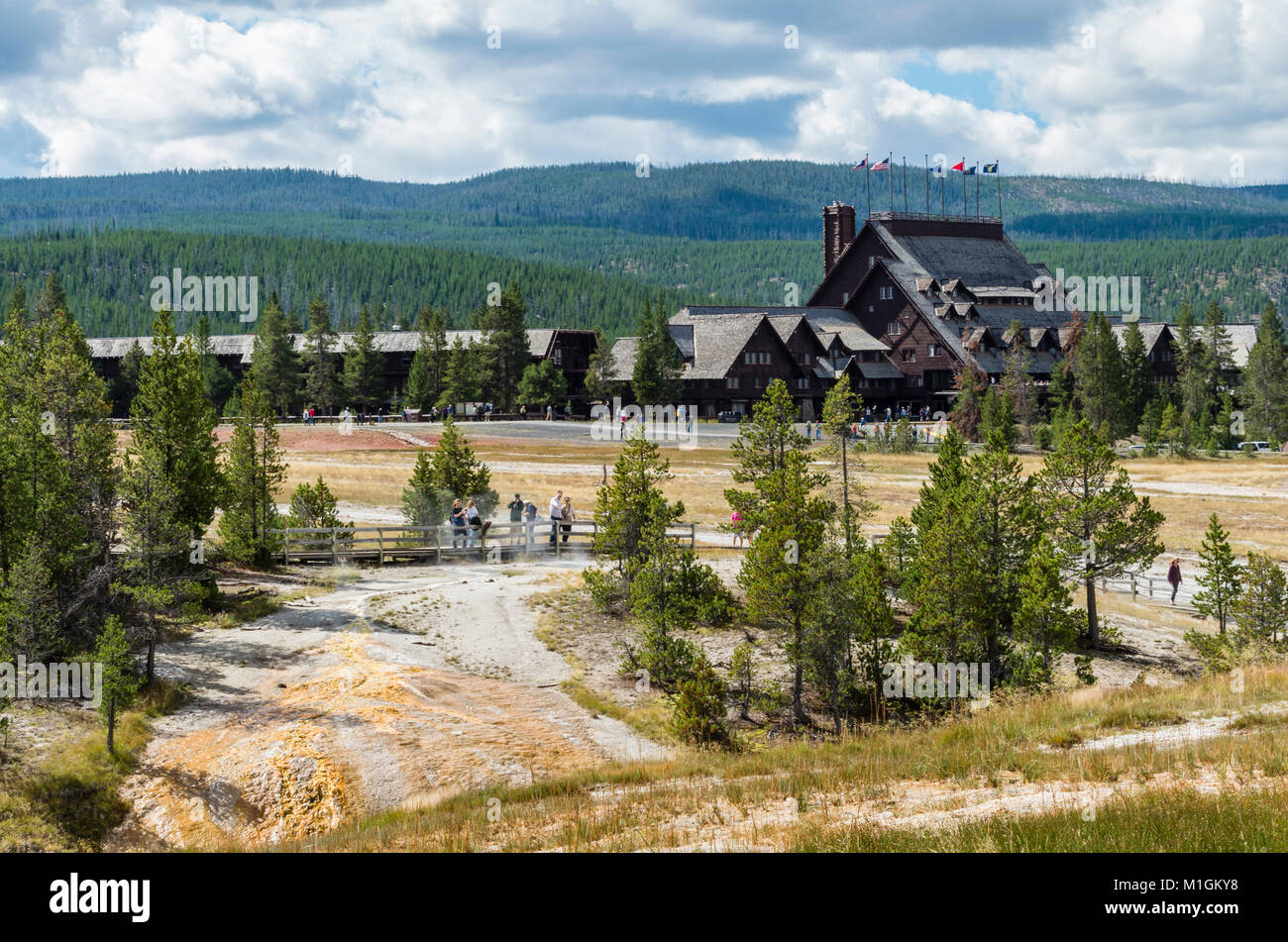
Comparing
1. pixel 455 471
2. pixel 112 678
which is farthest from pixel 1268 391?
pixel 112 678

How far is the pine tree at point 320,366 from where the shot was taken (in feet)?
343

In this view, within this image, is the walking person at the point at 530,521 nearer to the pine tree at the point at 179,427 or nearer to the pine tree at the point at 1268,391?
the pine tree at the point at 179,427

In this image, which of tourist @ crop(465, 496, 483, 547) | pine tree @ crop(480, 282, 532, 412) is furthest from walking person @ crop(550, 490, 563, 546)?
pine tree @ crop(480, 282, 532, 412)

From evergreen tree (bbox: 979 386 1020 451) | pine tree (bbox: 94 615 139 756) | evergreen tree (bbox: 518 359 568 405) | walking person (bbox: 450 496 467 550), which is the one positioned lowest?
pine tree (bbox: 94 615 139 756)

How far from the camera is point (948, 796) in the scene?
1362 centimetres

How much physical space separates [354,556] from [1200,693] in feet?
91.8

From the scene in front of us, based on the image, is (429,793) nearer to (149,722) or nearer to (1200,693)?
(149,722)

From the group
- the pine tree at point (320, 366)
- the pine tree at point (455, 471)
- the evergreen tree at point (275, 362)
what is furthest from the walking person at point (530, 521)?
the pine tree at point (320, 366)

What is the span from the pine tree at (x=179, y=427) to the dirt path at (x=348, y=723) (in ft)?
12.5

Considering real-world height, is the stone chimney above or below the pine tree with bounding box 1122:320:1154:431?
above

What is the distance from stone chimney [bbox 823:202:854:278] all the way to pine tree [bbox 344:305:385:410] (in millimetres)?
52184

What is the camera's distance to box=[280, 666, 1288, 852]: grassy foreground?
10.2 m

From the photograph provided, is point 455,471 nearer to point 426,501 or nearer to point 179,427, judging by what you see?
point 426,501

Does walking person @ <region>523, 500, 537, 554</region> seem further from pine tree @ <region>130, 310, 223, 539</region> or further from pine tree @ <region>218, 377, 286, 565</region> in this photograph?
pine tree @ <region>130, 310, 223, 539</region>
